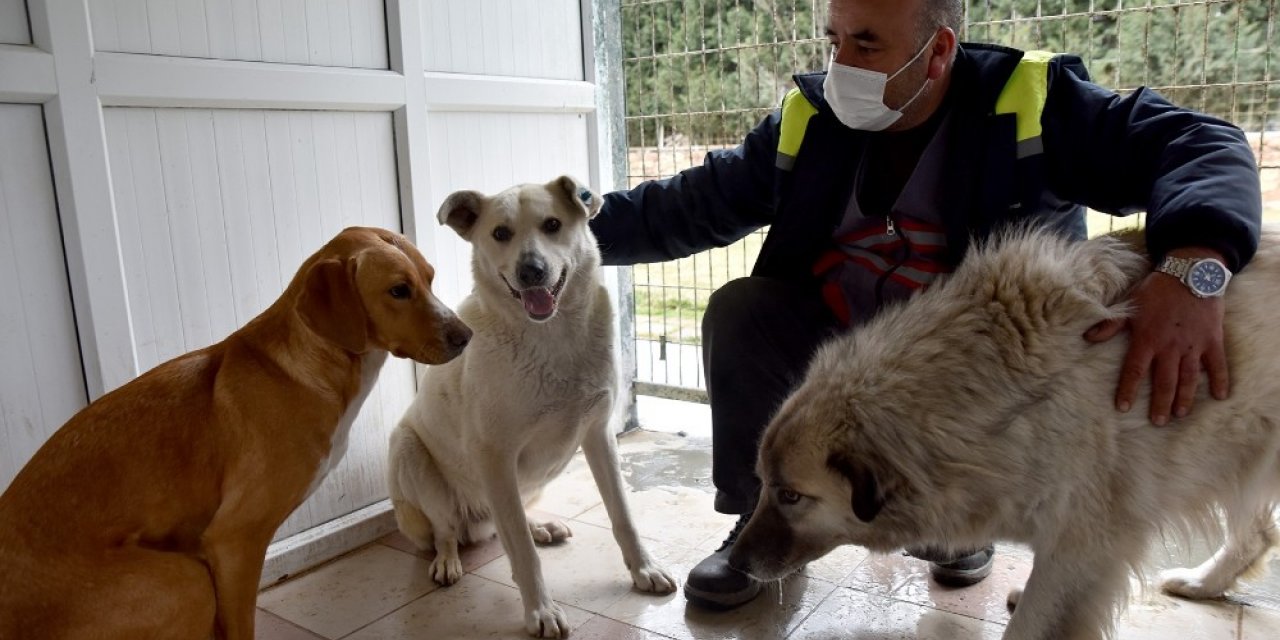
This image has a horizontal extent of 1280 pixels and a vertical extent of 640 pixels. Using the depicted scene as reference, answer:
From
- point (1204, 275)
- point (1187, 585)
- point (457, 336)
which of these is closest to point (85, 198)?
point (457, 336)

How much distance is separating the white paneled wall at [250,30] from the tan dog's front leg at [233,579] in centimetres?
141

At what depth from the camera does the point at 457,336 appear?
201 cm

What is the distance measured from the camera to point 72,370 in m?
2.33

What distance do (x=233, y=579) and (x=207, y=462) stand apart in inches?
10.2

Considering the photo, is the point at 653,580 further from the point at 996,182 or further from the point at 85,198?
the point at 85,198

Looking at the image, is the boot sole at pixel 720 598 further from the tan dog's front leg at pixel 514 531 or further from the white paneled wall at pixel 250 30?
the white paneled wall at pixel 250 30

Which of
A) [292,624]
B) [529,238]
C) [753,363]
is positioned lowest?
[292,624]

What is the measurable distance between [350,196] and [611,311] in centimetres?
107

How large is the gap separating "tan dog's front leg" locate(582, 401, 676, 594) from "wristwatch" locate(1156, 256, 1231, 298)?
1.51 metres

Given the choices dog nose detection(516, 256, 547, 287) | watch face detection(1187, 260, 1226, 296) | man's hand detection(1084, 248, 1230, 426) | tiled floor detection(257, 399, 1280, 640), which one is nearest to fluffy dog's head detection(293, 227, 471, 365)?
dog nose detection(516, 256, 547, 287)

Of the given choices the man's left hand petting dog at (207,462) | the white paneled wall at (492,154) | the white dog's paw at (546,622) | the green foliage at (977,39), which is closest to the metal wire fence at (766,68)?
the green foliage at (977,39)

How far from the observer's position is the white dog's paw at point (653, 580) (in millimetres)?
2547

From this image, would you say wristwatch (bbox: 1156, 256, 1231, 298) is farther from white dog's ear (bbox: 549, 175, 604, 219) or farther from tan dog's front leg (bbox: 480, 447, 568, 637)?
tan dog's front leg (bbox: 480, 447, 568, 637)

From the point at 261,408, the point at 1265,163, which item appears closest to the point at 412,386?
the point at 261,408
